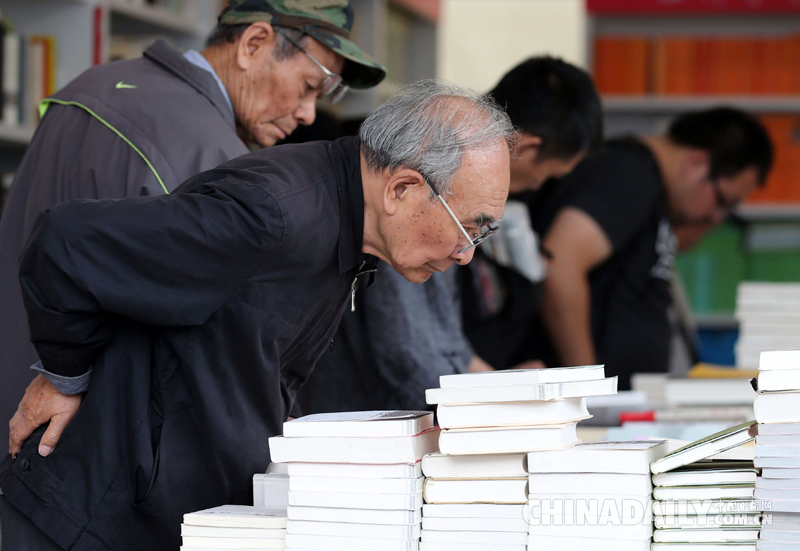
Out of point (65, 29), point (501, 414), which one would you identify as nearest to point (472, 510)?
point (501, 414)

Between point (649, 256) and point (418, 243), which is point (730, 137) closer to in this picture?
point (649, 256)

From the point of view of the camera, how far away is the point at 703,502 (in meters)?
1.13

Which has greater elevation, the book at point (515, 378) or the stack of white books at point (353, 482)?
the book at point (515, 378)

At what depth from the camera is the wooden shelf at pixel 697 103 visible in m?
4.32

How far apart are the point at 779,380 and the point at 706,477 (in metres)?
0.15

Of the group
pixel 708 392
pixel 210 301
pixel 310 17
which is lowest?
pixel 708 392

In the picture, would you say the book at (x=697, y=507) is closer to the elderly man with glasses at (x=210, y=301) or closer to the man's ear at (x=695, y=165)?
the elderly man with glasses at (x=210, y=301)

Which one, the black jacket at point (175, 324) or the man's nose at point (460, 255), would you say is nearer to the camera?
the black jacket at point (175, 324)

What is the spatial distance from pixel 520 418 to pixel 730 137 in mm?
2339

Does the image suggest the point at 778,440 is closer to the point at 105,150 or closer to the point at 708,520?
the point at 708,520

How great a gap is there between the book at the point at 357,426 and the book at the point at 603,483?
20 centimetres

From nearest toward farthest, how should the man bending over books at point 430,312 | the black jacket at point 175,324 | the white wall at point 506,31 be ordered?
the black jacket at point 175,324, the man bending over books at point 430,312, the white wall at point 506,31

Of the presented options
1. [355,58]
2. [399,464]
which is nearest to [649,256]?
[355,58]

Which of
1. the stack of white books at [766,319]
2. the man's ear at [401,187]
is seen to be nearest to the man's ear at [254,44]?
the man's ear at [401,187]
